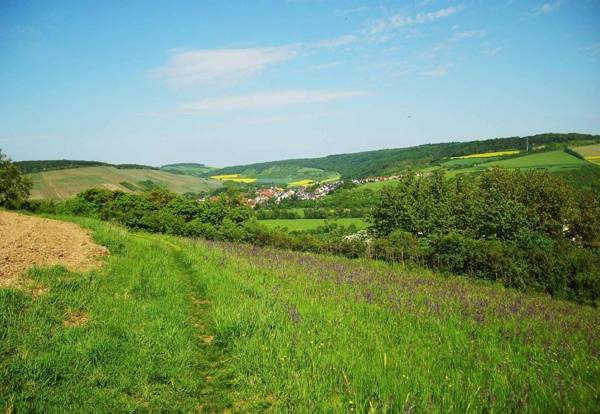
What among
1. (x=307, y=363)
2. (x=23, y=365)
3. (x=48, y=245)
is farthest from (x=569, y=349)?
(x=48, y=245)

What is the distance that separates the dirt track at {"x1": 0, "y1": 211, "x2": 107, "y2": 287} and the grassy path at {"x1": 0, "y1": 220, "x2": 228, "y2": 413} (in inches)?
30.6

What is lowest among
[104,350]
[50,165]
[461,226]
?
[461,226]

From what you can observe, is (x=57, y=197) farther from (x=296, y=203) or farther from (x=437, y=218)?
(x=437, y=218)

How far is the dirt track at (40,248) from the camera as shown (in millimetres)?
9337

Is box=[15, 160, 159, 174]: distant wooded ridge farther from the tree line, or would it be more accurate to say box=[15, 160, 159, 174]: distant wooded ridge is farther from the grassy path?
the grassy path

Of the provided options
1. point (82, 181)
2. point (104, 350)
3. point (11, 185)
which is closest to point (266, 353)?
point (104, 350)

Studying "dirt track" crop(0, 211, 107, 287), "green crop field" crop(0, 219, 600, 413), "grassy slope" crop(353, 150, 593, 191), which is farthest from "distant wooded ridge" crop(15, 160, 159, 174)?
"green crop field" crop(0, 219, 600, 413)

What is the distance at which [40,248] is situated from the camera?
432 inches

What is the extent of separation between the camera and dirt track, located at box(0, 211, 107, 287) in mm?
9337

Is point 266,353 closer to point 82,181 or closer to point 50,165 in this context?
point 82,181

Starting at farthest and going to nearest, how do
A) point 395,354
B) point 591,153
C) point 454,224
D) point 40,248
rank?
point 591,153
point 454,224
point 40,248
point 395,354

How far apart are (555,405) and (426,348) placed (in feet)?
Answer: 7.73

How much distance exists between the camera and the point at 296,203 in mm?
122875

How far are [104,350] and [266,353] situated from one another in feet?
9.29
